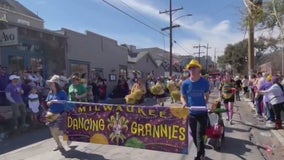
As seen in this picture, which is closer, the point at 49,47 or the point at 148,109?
the point at 148,109

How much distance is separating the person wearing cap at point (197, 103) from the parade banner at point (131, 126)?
0.17 metres

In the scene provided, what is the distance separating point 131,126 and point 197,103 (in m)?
1.45

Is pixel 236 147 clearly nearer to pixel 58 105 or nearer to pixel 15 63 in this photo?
pixel 58 105

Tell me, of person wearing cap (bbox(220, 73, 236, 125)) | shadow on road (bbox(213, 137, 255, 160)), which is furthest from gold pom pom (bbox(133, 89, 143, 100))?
shadow on road (bbox(213, 137, 255, 160))

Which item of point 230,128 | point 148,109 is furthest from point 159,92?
point 148,109

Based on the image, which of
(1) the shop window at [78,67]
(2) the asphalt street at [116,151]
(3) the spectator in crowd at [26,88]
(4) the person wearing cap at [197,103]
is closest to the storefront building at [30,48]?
(1) the shop window at [78,67]

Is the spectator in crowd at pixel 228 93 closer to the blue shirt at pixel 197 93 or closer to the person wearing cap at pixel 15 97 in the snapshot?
the blue shirt at pixel 197 93

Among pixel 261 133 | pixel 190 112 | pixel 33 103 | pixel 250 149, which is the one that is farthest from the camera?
pixel 33 103

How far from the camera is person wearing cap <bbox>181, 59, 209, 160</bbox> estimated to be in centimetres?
728

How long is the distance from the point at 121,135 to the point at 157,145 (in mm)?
842

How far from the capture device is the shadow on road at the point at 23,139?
10.1 metres

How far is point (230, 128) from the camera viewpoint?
12172 mm

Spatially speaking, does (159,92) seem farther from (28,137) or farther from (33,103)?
(28,137)

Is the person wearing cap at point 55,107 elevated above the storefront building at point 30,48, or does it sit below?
below
